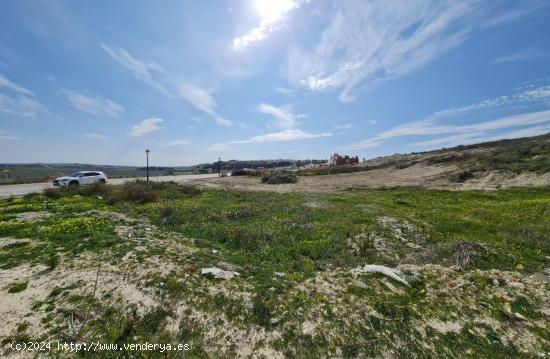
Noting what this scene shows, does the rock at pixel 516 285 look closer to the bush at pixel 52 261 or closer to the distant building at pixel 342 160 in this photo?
the bush at pixel 52 261

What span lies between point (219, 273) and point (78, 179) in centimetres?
2695

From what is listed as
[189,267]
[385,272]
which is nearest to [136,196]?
[189,267]

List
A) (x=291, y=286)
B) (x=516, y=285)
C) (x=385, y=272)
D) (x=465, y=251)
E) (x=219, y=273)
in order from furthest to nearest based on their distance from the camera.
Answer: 1. (x=465, y=251)
2. (x=385, y=272)
3. (x=219, y=273)
4. (x=516, y=285)
5. (x=291, y=286)

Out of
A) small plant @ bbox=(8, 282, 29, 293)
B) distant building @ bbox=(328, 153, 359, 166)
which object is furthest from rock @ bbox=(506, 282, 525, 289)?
distant building @ bbox=(328, 153, 359, 166)

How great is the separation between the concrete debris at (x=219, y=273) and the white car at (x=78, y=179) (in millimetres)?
23697

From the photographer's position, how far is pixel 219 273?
570cm

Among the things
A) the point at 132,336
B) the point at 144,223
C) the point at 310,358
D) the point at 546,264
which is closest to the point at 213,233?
the point at 144,223

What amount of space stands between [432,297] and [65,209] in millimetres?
15194

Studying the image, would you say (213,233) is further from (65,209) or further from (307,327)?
(65,209)

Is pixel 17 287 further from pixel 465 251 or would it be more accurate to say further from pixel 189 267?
pixel 465 251

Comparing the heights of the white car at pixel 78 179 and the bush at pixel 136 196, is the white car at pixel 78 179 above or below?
above

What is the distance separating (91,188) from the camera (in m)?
17.0

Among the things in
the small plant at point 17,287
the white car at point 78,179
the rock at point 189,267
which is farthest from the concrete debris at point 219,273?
the white car at point 78,179

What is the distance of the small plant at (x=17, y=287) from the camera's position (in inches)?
192
